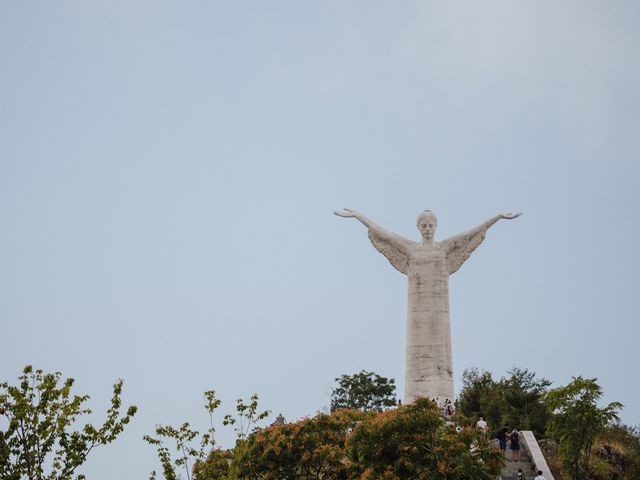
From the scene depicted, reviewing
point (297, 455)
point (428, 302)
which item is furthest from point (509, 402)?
point (297, 455)

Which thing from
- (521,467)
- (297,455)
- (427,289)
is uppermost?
(427,289)

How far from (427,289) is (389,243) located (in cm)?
262

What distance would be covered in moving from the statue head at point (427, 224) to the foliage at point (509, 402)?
8009 mm

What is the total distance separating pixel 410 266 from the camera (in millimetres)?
33188

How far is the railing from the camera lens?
1061 inches

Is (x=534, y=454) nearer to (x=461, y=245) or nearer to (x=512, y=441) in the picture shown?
(x=512, y=441)

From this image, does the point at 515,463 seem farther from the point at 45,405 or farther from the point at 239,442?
the point at 45,405

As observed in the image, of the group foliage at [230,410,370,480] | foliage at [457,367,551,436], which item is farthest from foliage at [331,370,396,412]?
foliage at [230,410,370,480]

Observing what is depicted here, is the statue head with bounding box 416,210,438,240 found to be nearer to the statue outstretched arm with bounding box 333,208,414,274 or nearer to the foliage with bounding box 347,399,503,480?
the statue outstretched arm with bounding box 333,208,414,274

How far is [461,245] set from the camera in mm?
33656

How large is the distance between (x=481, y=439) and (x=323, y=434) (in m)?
4.93

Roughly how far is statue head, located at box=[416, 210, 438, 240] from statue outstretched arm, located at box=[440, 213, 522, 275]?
2.10 ft

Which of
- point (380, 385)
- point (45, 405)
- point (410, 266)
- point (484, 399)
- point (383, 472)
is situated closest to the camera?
point (45, 405)

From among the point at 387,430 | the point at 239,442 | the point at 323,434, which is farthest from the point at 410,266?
the point at 239,442
